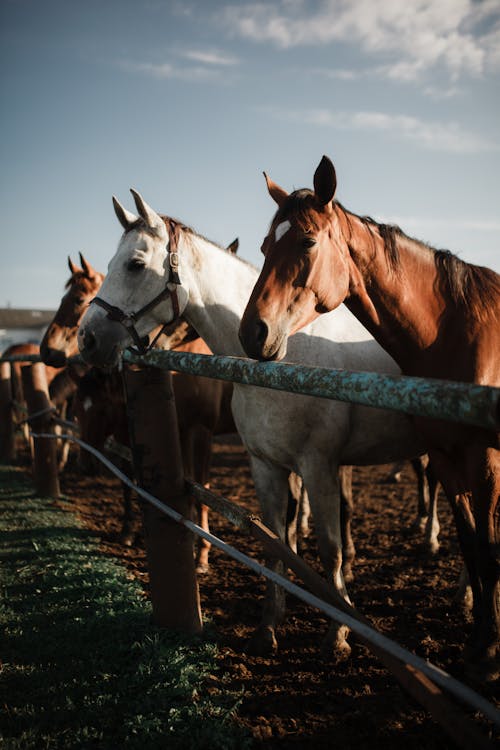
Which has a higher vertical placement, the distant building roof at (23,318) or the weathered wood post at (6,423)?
the distant building roof at (23,318)

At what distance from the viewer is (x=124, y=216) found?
3.01 meters

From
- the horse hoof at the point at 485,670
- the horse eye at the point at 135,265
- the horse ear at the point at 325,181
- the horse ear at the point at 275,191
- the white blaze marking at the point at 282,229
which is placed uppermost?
the horse ear at the point at 275,191

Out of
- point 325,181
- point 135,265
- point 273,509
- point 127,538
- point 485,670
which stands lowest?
point 127,538

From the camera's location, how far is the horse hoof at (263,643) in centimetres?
256

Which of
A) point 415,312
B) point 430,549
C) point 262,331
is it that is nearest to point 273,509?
point 262,331

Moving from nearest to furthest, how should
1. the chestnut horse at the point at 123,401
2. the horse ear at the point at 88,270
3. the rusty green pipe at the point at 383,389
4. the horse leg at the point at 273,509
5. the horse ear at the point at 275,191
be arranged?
the rusty green pipe at the point at 383,389 → the horse ear at the point at 275,191 → the horse leg at the point at 273,509 → the chestnut horse at the point at 123,401 → the horse ear at the point at 88,270

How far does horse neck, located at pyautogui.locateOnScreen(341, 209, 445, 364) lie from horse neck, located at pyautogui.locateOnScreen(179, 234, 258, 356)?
0.83 metres

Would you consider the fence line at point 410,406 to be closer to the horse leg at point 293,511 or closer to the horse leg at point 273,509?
the horse leg at point 273,509

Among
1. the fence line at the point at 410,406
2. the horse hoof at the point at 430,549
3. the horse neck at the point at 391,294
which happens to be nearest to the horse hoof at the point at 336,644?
the fence line at the point at 410,406

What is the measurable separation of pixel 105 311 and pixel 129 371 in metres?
0.59

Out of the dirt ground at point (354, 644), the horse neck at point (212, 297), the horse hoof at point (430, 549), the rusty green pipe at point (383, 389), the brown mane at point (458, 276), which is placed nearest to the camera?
the rusty green pipe at point (383, 389)

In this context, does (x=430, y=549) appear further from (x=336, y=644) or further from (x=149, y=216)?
(x=149, y=216)

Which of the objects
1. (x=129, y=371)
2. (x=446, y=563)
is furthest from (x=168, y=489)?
(x=446, y=563)

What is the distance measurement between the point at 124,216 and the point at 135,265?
0.38 meters
